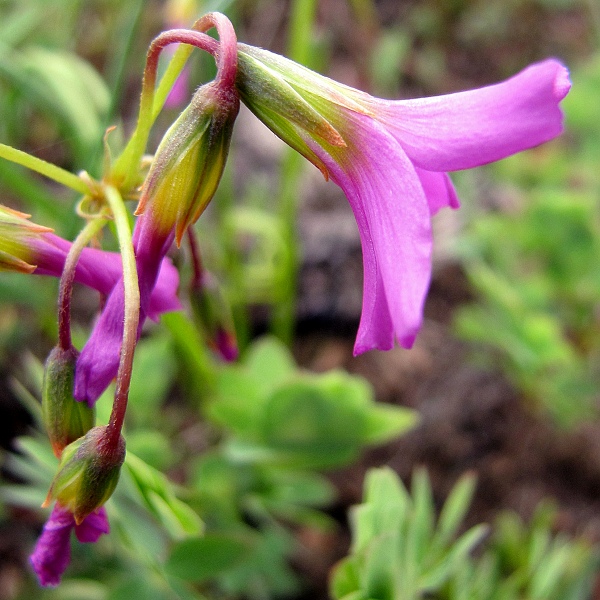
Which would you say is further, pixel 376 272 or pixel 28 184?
pixel 28 184

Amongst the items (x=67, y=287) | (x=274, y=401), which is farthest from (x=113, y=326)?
(x=274, y=401)

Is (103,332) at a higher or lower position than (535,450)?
higher

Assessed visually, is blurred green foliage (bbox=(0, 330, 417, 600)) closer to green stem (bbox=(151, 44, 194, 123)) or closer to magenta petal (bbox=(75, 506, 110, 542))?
magenta petal (bbox=(75, 506, 110, 542))

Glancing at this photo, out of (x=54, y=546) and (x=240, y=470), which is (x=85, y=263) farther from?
(x=240, y=470)

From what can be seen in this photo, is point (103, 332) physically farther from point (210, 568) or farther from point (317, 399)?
Answer: point (317, 399)

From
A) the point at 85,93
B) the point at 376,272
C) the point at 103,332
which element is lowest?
the point at 103,332

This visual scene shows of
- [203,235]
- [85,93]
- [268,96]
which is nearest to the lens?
[268,96]

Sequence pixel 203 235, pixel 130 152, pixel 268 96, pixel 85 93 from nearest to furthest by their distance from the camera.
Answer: pixel 268 96
pixel 130 152
pixel 85 93
pixel 203 235

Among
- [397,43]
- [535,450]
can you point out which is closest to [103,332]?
[535,450]

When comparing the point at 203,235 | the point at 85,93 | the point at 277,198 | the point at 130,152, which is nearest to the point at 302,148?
the point at 130,152
